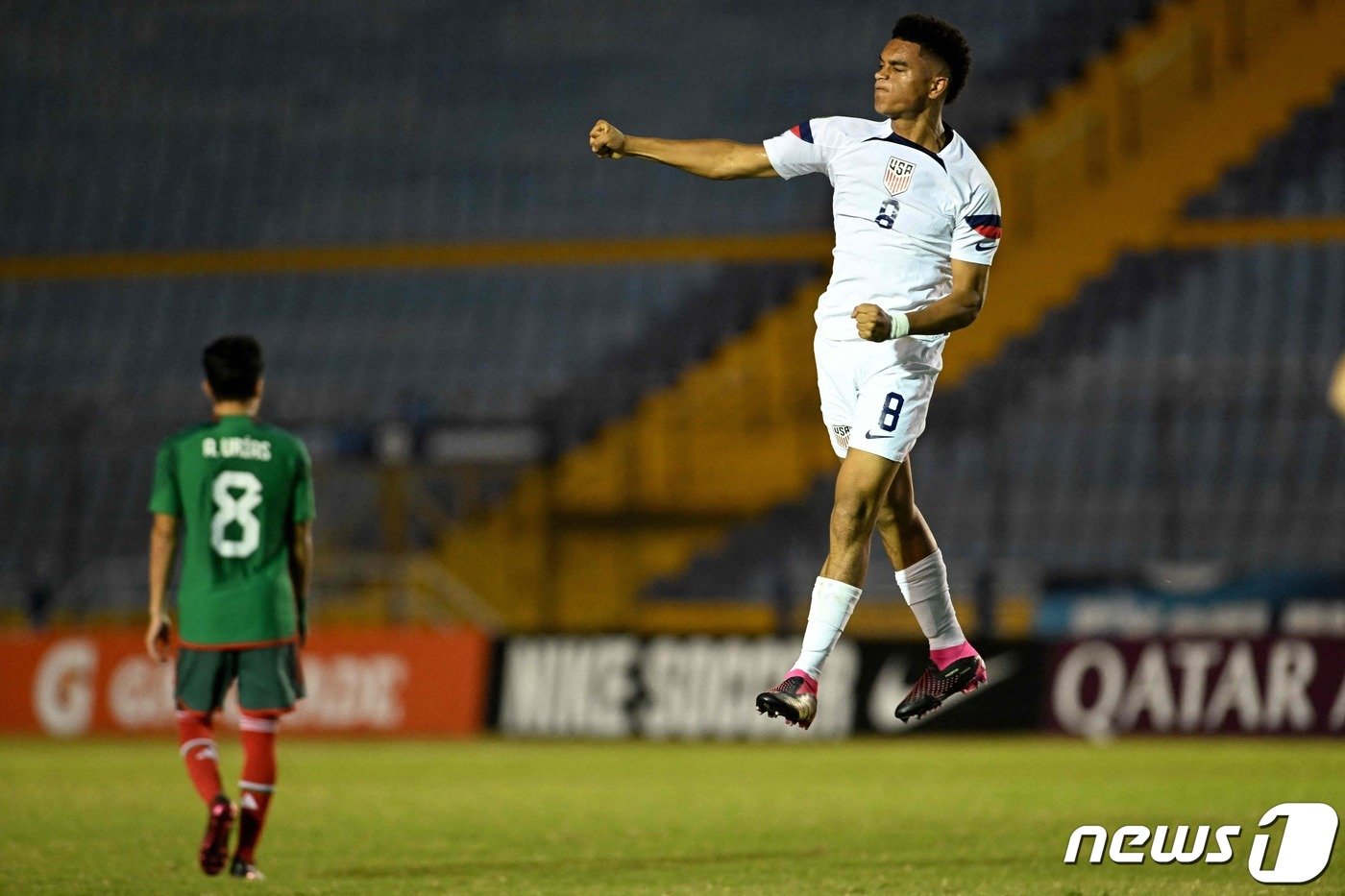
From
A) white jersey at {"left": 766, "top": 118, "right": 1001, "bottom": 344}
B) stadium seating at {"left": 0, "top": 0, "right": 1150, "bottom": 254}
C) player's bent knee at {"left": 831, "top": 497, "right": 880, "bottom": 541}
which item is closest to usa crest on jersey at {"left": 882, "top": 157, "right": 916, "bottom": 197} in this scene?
white jersey at {"left": 766, "top": 118, "right": 1001, "bottom": 344}

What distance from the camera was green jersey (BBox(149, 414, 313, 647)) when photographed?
776 centimetres

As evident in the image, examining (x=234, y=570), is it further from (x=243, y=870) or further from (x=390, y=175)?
(x=390, y=175)

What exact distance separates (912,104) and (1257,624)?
1061cm

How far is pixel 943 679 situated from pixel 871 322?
5.09 ft

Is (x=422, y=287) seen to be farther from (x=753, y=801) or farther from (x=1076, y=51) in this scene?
(x=753, y=801)

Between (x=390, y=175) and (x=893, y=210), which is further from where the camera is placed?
(x=390, y=175)

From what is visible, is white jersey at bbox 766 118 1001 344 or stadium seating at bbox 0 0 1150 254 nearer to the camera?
white jersey at bbox 766 118 1001 344

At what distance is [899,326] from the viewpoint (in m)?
6.82

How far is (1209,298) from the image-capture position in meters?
21.0

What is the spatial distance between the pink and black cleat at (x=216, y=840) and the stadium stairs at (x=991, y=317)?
11.9 metres

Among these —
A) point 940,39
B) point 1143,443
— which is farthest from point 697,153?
point 1143,443

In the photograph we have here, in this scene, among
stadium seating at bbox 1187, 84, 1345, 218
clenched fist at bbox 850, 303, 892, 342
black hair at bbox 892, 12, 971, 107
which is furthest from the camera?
stadium seating at bbox 1187, 84, 1345, 218
